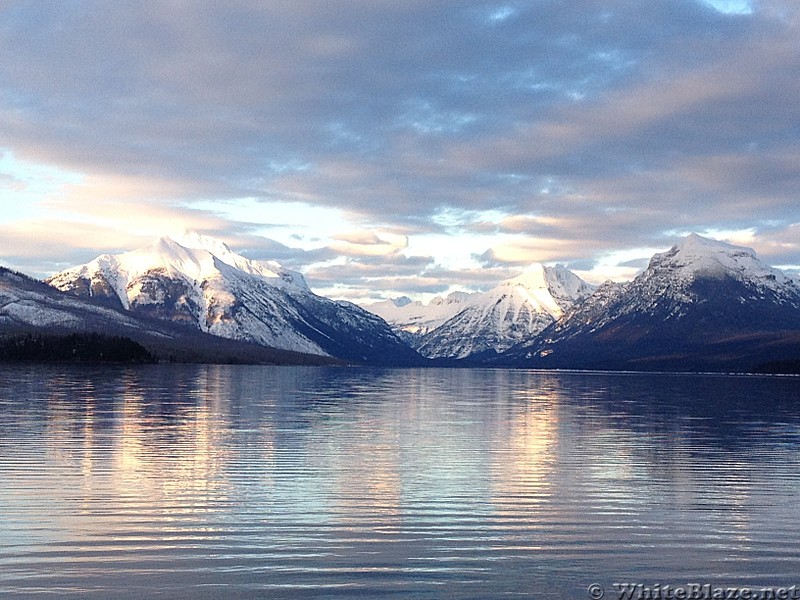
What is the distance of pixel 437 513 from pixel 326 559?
26.7 feet

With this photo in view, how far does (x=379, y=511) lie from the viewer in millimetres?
33844

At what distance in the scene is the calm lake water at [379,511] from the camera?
962 inches

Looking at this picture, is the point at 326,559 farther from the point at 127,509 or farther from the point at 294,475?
the point at 294,475

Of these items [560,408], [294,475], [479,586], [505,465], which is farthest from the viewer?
[560,408]

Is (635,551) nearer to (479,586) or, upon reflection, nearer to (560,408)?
(479,586)

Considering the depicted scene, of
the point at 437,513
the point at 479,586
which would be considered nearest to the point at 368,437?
the point at 437,513

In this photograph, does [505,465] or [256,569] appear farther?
[505,465]

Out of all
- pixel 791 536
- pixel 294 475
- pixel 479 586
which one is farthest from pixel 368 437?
pixel 479 586

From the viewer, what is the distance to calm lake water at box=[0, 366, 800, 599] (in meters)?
24.4

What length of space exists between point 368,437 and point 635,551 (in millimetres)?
36487

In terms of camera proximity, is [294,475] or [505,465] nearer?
[294,475]

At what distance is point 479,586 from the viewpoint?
23734mm

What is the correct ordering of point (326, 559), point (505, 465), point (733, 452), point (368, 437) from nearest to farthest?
point (326, 559) → point (505, 465) → point (733, 452) → point (368, 437)

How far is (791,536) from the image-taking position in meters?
30.6
